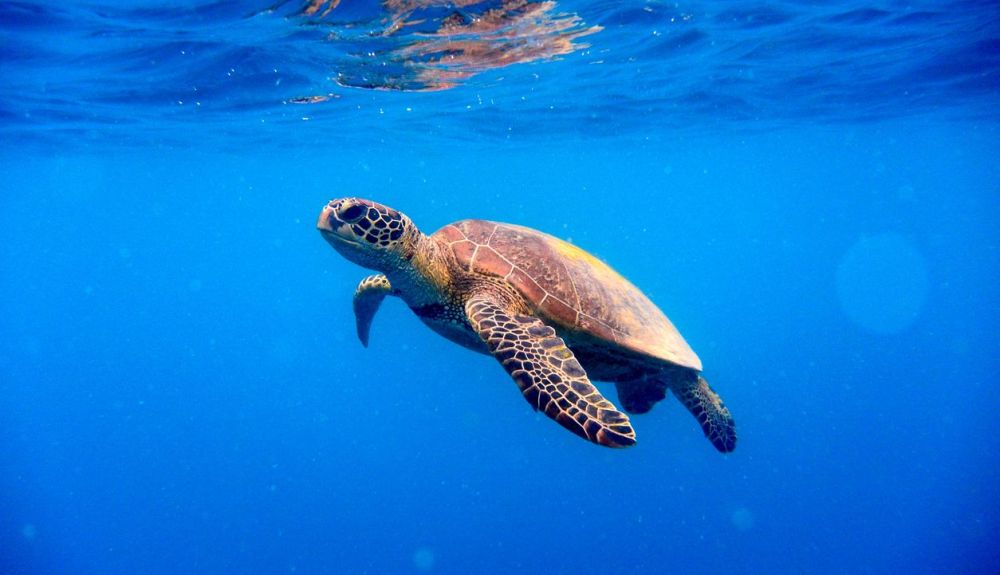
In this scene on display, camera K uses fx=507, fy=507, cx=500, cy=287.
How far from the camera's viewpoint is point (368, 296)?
23.4 ft

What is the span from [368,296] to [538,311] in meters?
3.01

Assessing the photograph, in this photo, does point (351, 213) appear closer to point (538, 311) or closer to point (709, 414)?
point (538, 311)

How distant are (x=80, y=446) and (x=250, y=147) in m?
33.3

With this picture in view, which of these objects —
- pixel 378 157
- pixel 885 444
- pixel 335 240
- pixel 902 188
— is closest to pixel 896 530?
pixel 885 444

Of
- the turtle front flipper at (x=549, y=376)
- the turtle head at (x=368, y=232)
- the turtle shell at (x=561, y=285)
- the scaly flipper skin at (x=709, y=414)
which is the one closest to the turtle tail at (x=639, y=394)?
the scaly flipper skin at (x=709, y=414)

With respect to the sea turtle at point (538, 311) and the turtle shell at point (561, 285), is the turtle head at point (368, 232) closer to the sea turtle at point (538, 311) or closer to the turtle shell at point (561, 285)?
the sea turtle at point (538, 311)

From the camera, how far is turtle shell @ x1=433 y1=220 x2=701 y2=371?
16.7ft

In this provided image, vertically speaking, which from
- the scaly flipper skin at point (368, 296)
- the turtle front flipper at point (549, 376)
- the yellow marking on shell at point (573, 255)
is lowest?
the scaly flipper skin at point (368, 296)

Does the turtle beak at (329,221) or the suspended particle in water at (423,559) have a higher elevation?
the turtle beak at (329,221)

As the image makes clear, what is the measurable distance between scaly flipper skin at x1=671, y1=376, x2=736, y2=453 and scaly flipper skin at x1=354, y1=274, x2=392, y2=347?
4083mm

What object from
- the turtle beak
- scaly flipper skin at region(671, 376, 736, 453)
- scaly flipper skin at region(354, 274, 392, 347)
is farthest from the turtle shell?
the turtle beak

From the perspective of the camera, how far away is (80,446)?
41.2m

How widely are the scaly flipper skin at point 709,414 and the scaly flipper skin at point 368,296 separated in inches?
161

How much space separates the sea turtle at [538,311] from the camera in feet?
12.4
